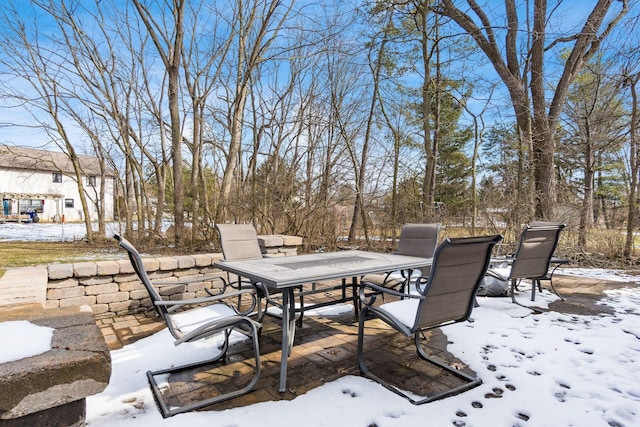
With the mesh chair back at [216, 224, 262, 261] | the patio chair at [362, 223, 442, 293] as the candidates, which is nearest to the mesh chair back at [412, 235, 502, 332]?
the patio chair at [362, 223, 442, 293]

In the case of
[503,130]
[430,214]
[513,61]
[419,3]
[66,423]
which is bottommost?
[66,423]

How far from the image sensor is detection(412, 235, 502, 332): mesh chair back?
215 centimetres

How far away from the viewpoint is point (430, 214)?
767 cm

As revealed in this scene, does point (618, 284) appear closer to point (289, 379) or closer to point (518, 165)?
point (518, 165)

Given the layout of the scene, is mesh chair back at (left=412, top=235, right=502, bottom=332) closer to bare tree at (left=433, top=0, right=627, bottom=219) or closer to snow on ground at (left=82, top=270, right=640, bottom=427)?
snow on ground at (left=82, top=270, right=640, bottom=427)

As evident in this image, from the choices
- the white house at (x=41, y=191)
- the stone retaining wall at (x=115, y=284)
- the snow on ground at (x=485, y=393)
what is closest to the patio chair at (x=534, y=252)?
the snow on ground at (x=485, y=393)

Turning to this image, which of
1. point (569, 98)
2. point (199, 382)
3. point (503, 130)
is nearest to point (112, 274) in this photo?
point (199, 382)

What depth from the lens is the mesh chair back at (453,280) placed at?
215 centimetres

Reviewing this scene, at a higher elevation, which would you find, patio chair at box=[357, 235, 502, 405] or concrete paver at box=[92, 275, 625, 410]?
patio chair at box=[357, 235, 502, 405]

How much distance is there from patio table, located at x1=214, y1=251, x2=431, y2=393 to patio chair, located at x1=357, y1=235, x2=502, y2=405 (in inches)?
17.5

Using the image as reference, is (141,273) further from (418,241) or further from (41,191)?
(41,191)

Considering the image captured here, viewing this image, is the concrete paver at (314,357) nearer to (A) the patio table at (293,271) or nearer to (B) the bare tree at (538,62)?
(A) the patio table at (293,271)

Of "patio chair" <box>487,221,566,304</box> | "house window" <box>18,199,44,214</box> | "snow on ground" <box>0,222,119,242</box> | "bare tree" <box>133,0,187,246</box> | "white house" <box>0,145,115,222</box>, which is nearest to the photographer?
"patio chair" <box>487,221,566,304</box>

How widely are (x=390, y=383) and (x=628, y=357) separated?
6.23 feet
